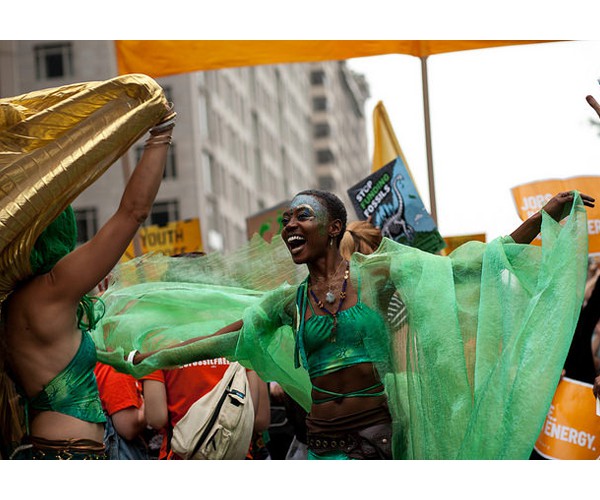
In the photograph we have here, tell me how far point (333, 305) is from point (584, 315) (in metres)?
2.52

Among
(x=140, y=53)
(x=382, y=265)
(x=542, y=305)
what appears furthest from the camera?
(x=140, y=53)

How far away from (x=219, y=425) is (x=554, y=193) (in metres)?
2.68

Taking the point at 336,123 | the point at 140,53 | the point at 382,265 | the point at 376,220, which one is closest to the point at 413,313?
the point at 382,265

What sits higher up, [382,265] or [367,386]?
[382,265]

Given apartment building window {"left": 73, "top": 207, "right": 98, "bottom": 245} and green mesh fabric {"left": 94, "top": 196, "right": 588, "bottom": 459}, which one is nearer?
green mesh fabric {"left": 94, "top": 196, "right": 588, "bottom": 459}

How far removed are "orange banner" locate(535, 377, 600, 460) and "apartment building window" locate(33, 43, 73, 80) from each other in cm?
4030

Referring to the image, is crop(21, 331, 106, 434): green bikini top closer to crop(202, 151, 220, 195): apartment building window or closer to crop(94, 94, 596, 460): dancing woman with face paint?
crop(94, 94, 596, 460): dancing woman with face paint

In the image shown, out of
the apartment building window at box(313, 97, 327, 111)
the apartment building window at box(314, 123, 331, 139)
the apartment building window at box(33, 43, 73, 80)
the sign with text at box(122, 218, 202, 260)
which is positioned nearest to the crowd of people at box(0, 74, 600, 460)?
the sign with text at box(122, 218, 202, 260)

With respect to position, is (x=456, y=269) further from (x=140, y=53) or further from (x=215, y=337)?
(x=140, y=53)

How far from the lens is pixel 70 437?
499cm

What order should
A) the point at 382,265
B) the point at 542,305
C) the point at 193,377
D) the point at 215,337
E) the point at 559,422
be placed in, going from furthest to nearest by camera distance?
the point at 559,422, the point at 193,377, the point at 215,337, the point at 382,265, the point at 542,305

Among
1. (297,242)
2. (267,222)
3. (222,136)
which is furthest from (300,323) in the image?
(222,136)

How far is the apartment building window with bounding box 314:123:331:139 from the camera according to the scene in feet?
346

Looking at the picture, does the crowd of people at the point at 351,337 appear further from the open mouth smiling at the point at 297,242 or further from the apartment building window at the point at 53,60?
the apartment building window at the point at 53,60
